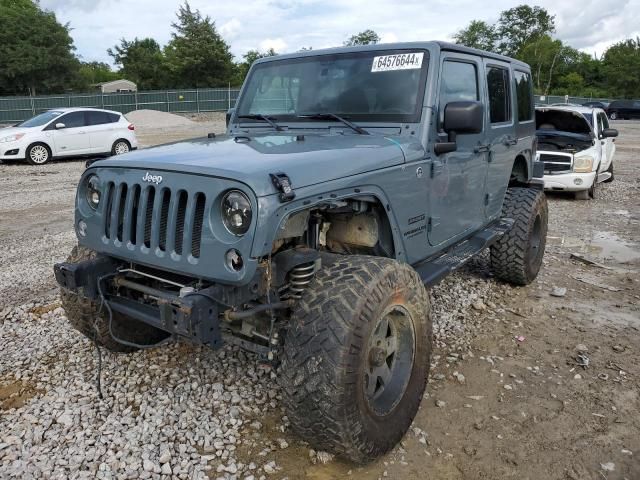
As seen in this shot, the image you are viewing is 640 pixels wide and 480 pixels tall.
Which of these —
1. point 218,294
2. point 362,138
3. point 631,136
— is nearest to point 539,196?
Answer: point 362,138

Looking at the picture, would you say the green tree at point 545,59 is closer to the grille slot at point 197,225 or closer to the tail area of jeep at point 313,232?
the tail area of jeep at point 313,232

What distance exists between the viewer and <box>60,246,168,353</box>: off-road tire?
11.2 ft

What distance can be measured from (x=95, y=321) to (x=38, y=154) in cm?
1282

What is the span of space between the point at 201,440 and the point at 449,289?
3070 mm

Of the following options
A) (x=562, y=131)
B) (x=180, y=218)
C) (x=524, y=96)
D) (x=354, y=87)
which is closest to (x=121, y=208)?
(x=180, y=218)

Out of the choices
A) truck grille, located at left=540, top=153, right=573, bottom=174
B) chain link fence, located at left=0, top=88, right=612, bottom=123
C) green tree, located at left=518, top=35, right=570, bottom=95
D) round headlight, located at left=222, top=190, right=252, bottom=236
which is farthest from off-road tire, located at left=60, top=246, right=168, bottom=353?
green tree, located at left=518, top=35, right=570, bottom=95

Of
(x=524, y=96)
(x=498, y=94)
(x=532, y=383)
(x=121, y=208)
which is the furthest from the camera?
(x=524, y=96)

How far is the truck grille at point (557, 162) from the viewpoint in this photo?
10320mm

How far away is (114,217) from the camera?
2.90 m

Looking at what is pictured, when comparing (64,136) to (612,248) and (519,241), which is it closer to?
(519,241)

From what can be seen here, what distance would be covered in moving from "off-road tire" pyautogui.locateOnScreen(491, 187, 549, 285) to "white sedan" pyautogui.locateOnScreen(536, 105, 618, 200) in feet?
17.6

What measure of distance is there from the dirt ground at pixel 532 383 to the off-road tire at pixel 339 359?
A: 0.25 meters

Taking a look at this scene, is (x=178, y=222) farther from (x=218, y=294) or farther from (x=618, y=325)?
(x=618, y=325)

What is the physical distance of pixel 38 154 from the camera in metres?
14.5
